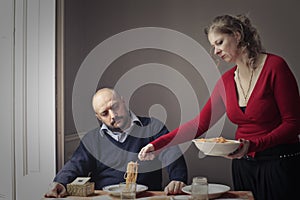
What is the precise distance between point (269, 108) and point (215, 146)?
0.32 metres

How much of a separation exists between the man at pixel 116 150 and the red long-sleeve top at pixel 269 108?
368 millimetres

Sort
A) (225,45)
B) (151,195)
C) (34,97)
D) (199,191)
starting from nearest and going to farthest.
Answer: (199,191), (151,195), (225,45), (34,97)

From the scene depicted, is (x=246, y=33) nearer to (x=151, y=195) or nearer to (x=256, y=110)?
(x=256, y=110)

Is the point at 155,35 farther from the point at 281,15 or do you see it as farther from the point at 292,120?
the point at 292,120

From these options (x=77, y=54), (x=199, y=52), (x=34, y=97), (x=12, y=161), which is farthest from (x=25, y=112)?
(x=199, y=52)

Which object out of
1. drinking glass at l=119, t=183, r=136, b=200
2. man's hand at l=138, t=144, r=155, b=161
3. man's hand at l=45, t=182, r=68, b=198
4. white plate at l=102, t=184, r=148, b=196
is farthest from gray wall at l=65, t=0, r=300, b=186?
man's hand at l=45, t=182, r=68, b=198

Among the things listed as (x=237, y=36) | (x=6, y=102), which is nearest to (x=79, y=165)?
(x=6, y=102)

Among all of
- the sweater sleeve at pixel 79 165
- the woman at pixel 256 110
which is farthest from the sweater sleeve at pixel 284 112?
the sweater sleeve at pixel 79 165

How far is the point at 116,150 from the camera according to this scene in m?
2.64

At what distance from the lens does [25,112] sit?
2.85m

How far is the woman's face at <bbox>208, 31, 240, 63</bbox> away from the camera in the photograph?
8.13 feet

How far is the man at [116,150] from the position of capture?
2574 mm

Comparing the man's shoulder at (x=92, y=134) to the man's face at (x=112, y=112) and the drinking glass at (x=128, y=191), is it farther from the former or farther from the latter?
the drinking glass at (x=128, y=191)

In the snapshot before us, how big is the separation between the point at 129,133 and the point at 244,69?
0.69m
